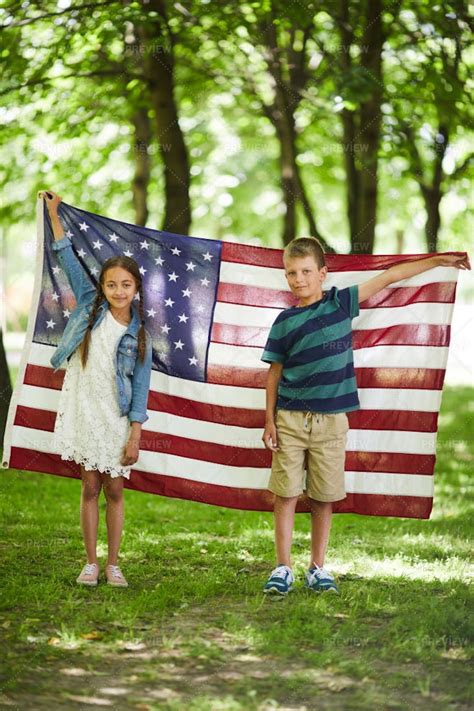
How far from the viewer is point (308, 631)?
3982mm

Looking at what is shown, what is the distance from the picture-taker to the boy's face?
4734mm

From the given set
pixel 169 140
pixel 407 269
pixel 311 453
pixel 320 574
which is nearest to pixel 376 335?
pixel 407 269

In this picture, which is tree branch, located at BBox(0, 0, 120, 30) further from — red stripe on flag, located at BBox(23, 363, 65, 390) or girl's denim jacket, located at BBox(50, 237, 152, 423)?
girl's denim jacket, located at BBox(50, 237, 152, 423)

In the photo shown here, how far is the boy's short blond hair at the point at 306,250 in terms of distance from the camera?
186 inches

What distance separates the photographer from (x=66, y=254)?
17.4 feet

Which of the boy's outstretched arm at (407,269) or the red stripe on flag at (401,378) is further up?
the boy's outstretched arm at (407,269)

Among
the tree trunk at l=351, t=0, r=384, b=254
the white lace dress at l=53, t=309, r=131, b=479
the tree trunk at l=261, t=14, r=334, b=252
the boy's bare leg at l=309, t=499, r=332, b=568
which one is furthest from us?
the tree trunk at l=261, t=14, r=334, b=252

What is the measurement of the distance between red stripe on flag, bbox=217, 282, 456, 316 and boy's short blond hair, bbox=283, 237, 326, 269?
2.52 ft

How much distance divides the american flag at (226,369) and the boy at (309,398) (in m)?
0.58

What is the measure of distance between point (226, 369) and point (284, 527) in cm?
121

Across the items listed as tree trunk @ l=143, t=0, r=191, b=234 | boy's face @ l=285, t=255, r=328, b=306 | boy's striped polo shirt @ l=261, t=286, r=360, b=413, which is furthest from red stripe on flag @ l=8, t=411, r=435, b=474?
tree trunk @ l=143, t=0, r=191, b=234

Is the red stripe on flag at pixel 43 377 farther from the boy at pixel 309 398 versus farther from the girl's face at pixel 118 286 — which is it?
the boy at pixel 309 398

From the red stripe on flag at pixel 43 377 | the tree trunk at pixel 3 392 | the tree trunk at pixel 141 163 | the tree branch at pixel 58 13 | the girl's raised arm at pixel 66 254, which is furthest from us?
the tree trunk at pixel 141 163

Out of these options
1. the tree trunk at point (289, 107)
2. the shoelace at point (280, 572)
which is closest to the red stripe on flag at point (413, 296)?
the shoelace at point (280, 572)
